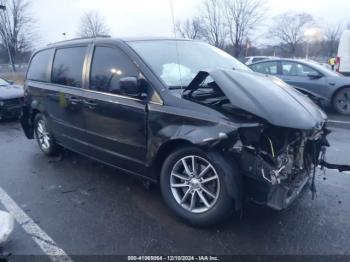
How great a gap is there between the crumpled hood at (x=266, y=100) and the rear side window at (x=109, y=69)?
83 centimetres

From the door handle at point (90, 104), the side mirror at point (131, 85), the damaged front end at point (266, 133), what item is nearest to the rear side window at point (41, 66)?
the door handle at point (90, 104)

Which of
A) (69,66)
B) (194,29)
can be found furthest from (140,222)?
(194,29)

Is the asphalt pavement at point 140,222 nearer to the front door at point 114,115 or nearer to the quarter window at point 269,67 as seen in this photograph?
the front door at point 114,115

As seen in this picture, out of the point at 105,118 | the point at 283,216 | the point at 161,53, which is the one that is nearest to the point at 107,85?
the point at 105,118

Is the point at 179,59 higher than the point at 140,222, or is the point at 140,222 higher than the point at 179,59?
the point at 179,59

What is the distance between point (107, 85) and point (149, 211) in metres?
1.53

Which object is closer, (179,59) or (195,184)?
(195,184)

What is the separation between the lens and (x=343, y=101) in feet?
28.9

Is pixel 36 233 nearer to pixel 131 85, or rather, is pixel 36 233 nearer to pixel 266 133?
pixel 131 85

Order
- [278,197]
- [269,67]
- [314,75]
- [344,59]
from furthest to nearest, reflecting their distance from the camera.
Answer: [344,59]
[269,67]
[314,75]
[278,197]

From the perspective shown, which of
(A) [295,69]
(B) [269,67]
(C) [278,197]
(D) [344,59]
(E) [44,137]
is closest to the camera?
(C) [278,197]

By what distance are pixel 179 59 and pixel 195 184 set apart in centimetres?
155

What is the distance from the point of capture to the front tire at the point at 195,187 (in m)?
3.00

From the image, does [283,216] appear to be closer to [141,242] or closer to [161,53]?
[141,242]
